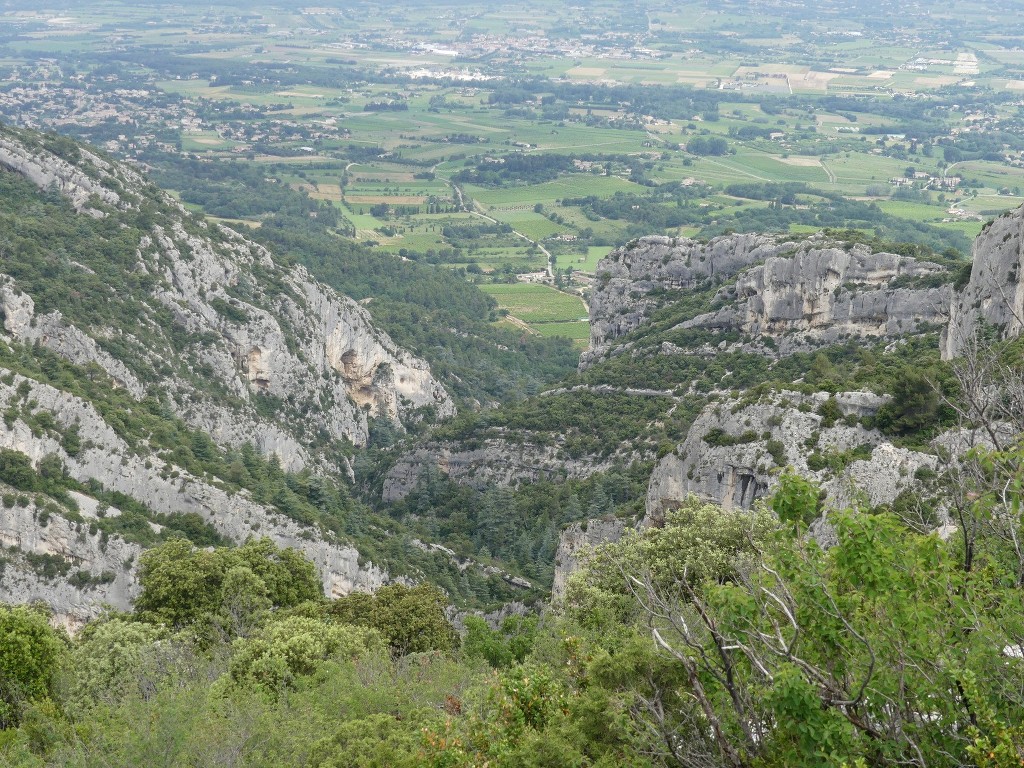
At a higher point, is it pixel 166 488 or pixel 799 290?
pixel 799 290

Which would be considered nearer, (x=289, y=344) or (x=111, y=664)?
(x=111, y=664)

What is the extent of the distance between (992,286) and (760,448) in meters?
16.3

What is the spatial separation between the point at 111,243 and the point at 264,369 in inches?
622

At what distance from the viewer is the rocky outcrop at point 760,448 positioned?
50.2 metres

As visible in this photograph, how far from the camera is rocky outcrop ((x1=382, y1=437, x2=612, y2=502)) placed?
87500 mm

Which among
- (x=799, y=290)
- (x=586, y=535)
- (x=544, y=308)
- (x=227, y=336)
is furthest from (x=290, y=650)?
(x=544, y=308)

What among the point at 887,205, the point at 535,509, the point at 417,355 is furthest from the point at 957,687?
the point at 887,205

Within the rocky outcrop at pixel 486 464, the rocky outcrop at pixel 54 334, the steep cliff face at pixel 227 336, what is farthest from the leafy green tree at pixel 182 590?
the rocky outcrop at pixel 486 464

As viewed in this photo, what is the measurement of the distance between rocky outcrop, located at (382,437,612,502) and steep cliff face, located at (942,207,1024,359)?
2682 cm

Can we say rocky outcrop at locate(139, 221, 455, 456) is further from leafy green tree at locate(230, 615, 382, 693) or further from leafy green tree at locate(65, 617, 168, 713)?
leafy green tree at locate(230, 615, 382, 693)

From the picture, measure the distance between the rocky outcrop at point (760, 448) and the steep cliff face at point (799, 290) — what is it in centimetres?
2669

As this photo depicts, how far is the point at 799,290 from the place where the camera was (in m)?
86.6

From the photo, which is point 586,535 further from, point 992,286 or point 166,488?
point 992,286

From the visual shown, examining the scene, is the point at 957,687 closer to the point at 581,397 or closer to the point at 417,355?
the point at 581,397
